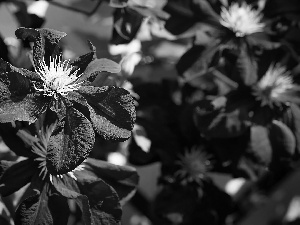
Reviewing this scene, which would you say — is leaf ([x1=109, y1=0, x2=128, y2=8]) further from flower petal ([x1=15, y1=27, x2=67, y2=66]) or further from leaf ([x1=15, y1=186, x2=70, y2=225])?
leaf ([x1=15, y1=186, x2=70, y2=225])

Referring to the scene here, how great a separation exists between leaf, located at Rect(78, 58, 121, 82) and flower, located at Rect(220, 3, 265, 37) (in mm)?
264

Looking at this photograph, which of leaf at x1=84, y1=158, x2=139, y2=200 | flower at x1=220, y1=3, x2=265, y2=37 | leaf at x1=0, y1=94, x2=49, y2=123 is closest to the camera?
leaf at x1=0, y1=94, x2=49, y2=123

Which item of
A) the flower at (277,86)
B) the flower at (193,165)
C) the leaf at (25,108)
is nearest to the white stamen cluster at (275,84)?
the flower at (277,86)

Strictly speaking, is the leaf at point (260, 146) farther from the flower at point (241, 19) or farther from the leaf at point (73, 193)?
the leaf at point (73, 193)

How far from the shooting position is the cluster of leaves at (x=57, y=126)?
0.58 meters

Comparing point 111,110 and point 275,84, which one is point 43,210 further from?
point 275,84

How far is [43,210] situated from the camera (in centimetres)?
62

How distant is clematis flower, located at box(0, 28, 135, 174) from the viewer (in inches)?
22.8

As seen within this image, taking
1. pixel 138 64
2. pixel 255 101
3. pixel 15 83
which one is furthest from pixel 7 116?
pixel 255 101

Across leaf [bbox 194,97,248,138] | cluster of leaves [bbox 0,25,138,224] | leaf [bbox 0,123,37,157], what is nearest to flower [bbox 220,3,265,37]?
leaf [bbox 194,97,248,138]

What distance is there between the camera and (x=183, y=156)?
2.99 feet

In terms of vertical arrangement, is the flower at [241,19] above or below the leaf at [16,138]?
above

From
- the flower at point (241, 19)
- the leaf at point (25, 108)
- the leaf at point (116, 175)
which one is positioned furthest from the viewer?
the flower at point (241, 19)

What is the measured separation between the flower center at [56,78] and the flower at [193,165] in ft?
1.00
